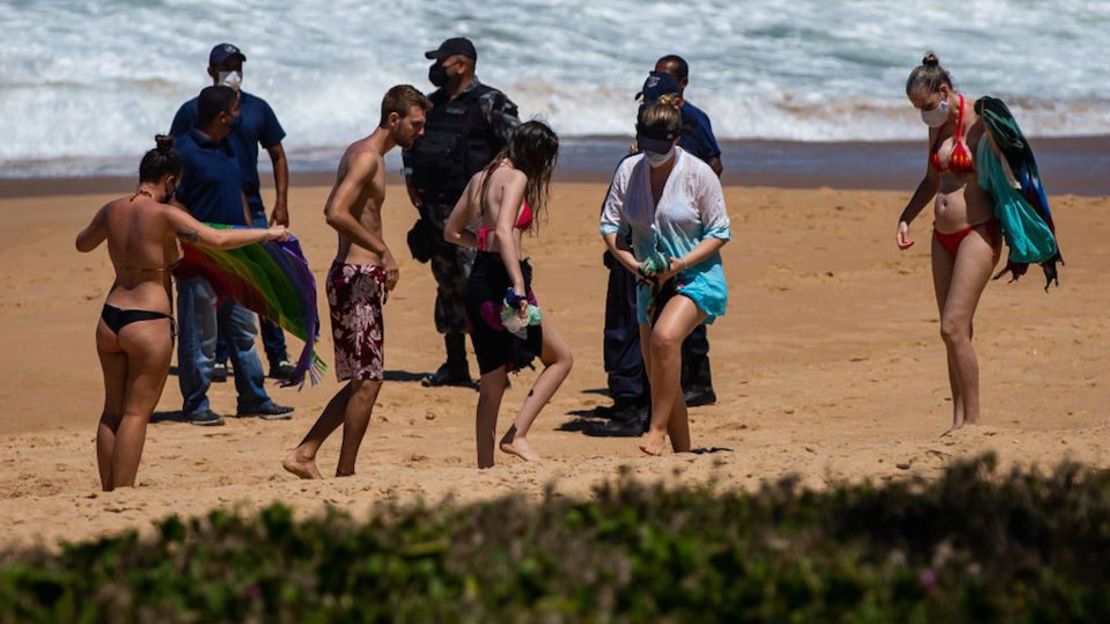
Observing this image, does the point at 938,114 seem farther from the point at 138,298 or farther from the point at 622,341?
the point at 138,298

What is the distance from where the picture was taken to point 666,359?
25.8 feet

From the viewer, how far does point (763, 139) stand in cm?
2433

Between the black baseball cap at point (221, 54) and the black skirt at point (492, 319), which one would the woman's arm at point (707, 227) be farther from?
the black baseball cap at point (221, 54)

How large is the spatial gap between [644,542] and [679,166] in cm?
302

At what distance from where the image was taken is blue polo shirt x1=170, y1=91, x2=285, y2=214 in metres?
10.8

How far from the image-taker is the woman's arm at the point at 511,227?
7871 millimetres

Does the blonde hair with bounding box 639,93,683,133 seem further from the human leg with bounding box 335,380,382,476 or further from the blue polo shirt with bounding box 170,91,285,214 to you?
the blue polo shirt with bounding box 170,91,285,214

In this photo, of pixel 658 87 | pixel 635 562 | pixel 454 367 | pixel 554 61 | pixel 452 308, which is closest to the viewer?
pixel 635 562

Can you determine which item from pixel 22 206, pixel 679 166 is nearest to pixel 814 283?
pixel 679 166

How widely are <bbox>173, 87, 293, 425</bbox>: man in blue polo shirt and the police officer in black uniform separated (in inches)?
41.6

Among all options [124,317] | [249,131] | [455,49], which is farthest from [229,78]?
[124,317]

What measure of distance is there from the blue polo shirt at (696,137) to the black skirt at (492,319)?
85.7 inches

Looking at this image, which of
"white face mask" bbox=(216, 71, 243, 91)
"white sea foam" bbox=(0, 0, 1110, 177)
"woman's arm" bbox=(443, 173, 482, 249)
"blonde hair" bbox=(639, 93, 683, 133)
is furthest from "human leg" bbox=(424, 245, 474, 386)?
"white sea foam" bbox=(0, 0, 1110, 177)

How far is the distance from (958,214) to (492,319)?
210 centimetres
